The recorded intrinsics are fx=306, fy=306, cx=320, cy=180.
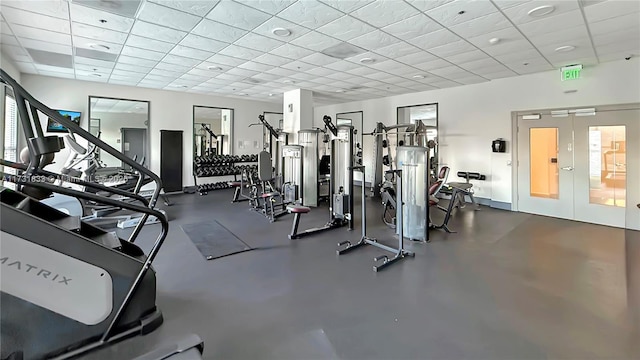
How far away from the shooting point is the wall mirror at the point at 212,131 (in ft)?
30.9

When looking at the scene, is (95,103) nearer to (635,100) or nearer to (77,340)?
(77,340)

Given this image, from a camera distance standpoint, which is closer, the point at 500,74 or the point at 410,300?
the point at 410,300

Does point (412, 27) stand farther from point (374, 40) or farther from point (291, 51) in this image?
point (291, 51)

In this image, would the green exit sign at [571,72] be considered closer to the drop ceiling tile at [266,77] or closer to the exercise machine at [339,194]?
the exercise machine at [339,194]

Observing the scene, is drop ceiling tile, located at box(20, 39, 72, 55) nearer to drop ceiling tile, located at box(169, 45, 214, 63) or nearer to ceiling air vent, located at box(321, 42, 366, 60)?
drop ceiling tile, located at box(169, 45, 214, 63)

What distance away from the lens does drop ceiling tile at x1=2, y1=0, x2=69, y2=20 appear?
3340 millimetres

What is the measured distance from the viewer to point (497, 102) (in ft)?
22.5

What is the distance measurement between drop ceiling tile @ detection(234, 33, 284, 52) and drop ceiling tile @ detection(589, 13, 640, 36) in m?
4.13

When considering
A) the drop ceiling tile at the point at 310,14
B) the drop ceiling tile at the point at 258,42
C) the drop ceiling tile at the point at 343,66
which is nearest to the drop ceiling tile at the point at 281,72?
the drop ceiling tile at the point at 343,66

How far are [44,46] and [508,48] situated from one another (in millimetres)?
7219

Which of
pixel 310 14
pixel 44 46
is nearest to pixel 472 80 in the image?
pixel 310 14

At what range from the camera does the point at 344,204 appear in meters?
5.32

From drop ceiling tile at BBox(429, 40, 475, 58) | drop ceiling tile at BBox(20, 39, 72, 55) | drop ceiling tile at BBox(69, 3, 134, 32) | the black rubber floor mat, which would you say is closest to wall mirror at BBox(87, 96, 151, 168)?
drop ceiling tile at BBox(20, 39, 72, 55)

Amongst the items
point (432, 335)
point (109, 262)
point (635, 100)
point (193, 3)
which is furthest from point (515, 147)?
point (109, 262)
